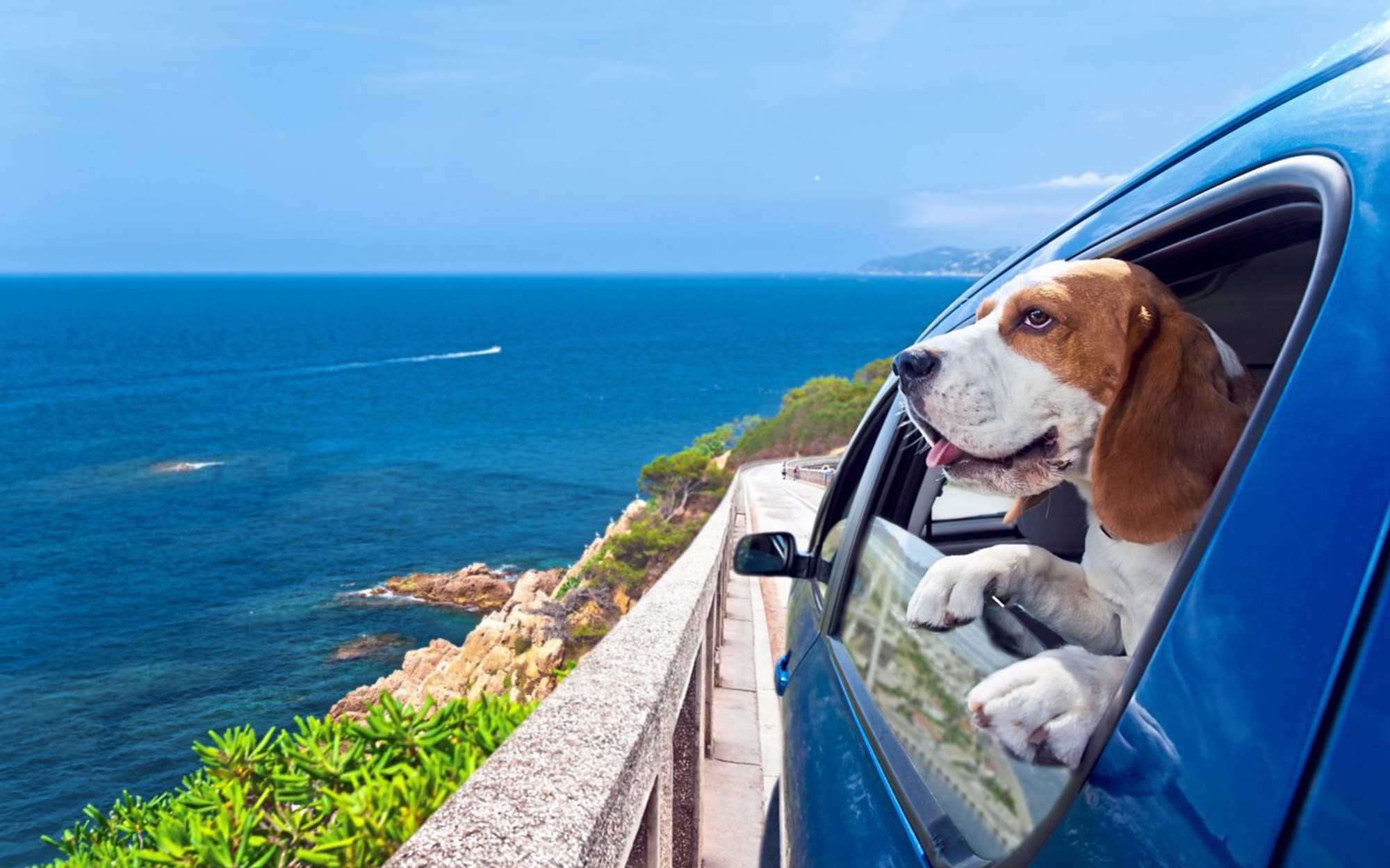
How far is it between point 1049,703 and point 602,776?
1136mm

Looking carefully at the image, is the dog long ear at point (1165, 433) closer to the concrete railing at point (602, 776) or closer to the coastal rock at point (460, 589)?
the concrete railing at point (602, 776)

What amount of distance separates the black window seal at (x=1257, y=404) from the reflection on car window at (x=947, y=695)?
0.11 feet

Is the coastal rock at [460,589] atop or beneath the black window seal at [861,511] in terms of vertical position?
beneath

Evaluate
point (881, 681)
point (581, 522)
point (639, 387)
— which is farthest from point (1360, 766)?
point (639, 387)

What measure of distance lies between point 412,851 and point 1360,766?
1442mm

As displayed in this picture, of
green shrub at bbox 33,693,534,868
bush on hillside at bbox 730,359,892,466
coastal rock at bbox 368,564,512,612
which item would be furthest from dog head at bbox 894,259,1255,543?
coastal rock at bbox 368,564,512,612

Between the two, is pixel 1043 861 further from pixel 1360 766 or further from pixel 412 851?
pixel 412 851

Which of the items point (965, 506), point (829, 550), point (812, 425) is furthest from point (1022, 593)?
point (812, 425)

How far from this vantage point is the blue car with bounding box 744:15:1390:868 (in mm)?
807

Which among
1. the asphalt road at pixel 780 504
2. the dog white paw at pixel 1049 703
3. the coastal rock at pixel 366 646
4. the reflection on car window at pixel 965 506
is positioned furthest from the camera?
the coastal rock at pixel 366 646

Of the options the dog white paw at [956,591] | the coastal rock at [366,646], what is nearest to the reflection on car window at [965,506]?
the dog white paw at [956,591]

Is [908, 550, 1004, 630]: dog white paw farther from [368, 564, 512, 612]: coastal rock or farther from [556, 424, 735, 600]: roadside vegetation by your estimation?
[368, 564, 512, 612]: coastal rock

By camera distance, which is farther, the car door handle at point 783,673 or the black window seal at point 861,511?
the car door handle at point 783,673

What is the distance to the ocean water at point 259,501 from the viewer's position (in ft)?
97.1
